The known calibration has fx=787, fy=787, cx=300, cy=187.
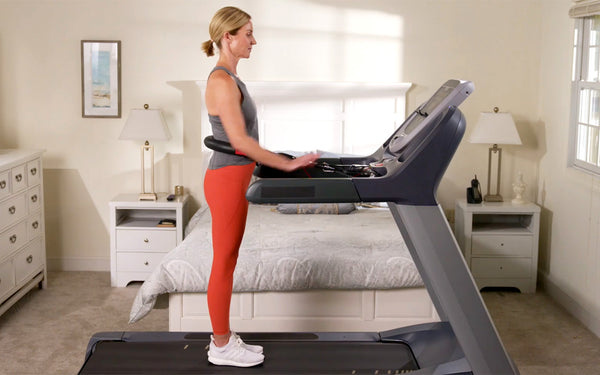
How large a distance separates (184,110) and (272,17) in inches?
34.3

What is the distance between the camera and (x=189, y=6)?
530cm

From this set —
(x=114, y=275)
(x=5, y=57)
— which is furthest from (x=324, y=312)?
(x=5, y=57)

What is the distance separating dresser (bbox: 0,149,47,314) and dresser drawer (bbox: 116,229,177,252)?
19.8 inches

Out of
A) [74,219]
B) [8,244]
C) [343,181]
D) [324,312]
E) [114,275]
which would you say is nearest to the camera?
[343,181]

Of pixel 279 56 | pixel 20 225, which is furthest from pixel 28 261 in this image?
pixel 279 56

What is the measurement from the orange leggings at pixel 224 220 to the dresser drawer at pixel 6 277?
1.91 meters

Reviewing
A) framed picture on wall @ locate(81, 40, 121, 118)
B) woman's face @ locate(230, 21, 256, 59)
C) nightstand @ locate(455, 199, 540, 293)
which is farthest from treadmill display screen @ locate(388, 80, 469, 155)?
framed picture on wall @ locate(81, 40, 121, 118)

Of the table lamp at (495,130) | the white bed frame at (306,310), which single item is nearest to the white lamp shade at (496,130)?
the table lamp at (495,130)

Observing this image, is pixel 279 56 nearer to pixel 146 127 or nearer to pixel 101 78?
pixel 146 127

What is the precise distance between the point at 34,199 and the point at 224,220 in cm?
247

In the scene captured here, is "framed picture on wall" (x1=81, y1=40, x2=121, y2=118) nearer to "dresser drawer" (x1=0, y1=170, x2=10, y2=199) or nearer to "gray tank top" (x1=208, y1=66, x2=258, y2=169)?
"dresser drawer" (x1=0, y1=170, x2=10, y2=199)

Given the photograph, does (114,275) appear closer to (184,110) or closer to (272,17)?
(184,110)

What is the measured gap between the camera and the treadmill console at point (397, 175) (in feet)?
8.14

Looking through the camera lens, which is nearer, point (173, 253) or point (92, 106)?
point (173, 253)
